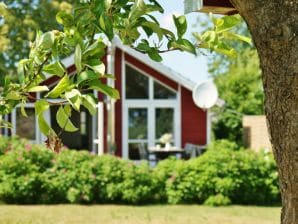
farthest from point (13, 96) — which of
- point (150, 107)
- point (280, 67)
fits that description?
point (150, 107)

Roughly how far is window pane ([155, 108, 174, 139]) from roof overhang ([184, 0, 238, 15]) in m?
18.1

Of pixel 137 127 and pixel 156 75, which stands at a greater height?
pixel 156 75

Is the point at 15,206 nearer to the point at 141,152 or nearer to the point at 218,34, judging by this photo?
the point at 141,152

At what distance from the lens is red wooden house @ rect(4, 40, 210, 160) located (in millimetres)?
21109

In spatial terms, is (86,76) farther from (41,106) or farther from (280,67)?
(280,67)

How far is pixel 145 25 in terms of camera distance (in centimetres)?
183

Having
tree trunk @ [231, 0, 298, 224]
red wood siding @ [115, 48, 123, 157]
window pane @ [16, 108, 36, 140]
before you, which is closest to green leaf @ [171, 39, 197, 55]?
tree trunk @ [231, 0, 298, 224]

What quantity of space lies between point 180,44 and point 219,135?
69.1ft

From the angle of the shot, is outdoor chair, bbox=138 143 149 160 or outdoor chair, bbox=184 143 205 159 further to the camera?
outdoor chair, bbox=138 143 149 160

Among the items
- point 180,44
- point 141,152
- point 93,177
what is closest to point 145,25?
point 180,44

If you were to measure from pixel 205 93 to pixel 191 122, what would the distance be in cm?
258

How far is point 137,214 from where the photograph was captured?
1092cm

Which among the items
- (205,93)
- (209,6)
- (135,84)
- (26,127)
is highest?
(135,84)

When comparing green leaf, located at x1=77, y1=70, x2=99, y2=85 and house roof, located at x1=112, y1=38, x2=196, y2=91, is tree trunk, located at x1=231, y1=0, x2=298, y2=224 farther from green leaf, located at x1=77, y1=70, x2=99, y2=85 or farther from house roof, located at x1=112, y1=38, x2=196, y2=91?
house roof, located at x1=112, y1=38, x2=196, y2=91
